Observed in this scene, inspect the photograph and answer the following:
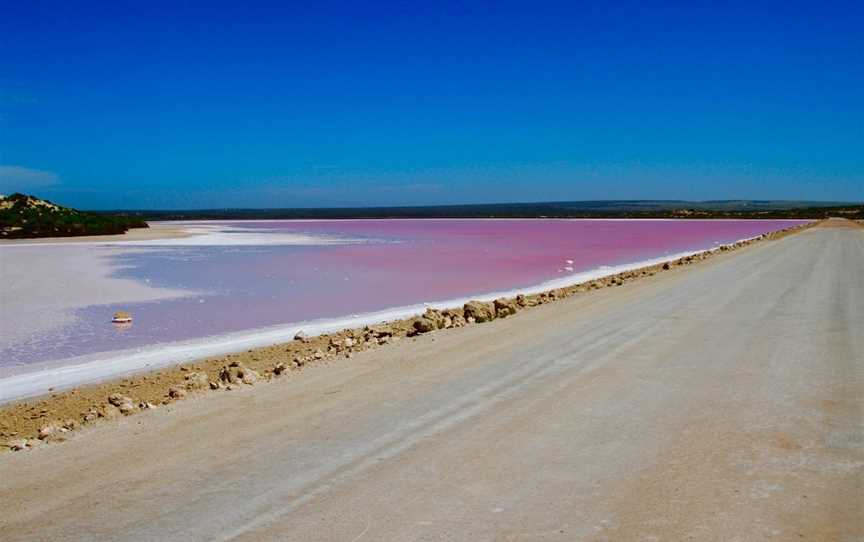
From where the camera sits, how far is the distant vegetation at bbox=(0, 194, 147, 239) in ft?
119

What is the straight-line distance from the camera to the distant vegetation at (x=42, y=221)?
36.4 metres

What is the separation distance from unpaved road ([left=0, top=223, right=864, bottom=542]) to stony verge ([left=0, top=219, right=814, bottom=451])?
0.39m

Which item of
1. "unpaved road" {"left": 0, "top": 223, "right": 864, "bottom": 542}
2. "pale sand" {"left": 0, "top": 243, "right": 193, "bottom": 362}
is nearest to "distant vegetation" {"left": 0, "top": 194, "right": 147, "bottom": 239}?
"pale sand" {"left": 0, "top": 243, "right": 193, "bottom": 362}

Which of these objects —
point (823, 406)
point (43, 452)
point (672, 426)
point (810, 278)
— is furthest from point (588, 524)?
point (810, 278)

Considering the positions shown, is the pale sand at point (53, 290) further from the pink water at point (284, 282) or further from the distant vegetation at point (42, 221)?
the distant vegetation at point (42, 221)

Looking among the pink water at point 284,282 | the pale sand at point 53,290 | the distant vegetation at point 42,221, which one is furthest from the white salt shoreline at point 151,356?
the distant vegetation at point 42,221

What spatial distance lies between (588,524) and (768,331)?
610 centimetres

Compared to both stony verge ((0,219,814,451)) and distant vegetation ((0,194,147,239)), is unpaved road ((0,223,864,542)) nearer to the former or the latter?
stony verge ((0,219,814,451))

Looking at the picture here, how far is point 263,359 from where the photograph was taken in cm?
809

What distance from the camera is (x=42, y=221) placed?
38.1 meters

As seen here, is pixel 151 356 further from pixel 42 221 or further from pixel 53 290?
pixel 42 221

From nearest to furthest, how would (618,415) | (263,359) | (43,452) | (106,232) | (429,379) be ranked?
(43,452) → (618,415) → (429,379) → (263,359) → (106,232)

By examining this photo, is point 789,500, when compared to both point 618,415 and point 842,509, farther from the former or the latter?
point 618,415

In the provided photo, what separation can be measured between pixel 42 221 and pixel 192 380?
122ft
